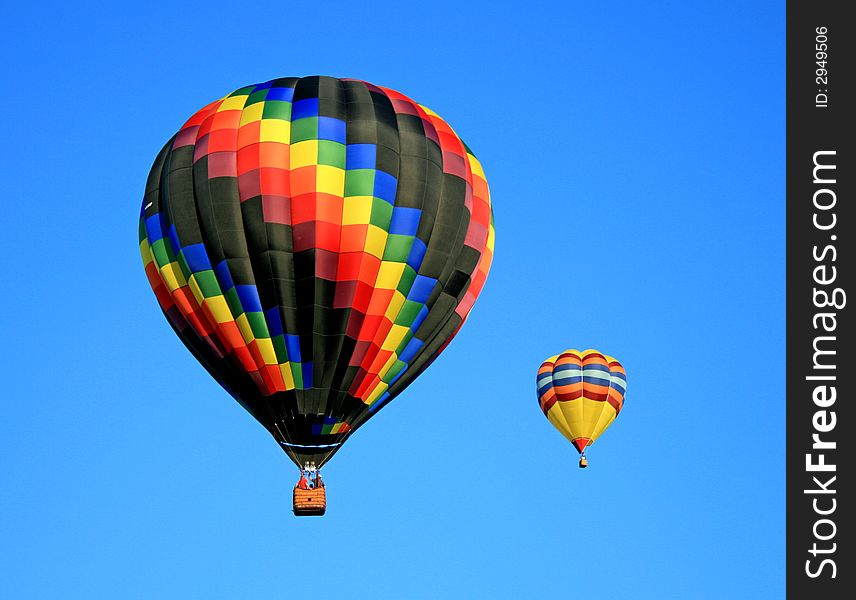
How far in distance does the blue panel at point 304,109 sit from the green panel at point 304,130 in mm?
95

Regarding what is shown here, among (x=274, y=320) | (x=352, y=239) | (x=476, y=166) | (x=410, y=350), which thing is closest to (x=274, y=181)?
(x=352, y=239)

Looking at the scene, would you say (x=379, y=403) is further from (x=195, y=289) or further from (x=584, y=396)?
(x=584, y=396)

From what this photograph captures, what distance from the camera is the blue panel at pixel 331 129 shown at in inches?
1062

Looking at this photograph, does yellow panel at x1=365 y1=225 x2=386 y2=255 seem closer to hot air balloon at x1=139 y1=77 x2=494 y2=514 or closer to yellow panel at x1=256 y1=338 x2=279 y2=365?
hot air balloon at x1=139 y1=77 x2=494 y2=514

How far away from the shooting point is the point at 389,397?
27.8 m

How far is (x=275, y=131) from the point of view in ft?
88.9

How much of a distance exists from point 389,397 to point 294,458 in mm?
1985

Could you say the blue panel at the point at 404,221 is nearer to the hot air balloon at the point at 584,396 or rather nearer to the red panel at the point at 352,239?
the red panel at the point at 352,239

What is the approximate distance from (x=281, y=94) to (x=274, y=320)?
382 centimetres

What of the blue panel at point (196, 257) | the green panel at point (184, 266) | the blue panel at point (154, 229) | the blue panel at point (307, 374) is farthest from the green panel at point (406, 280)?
the blue panel at point (154, 229)

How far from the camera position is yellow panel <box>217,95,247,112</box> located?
27766 millimetres

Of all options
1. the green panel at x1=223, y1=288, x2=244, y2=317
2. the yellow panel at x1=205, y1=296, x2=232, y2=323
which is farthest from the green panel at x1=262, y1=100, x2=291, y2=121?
the yellow panel at x1=205, y1=296, x2=232, y2=323

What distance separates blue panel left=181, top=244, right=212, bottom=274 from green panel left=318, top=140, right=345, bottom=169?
2.31 m
